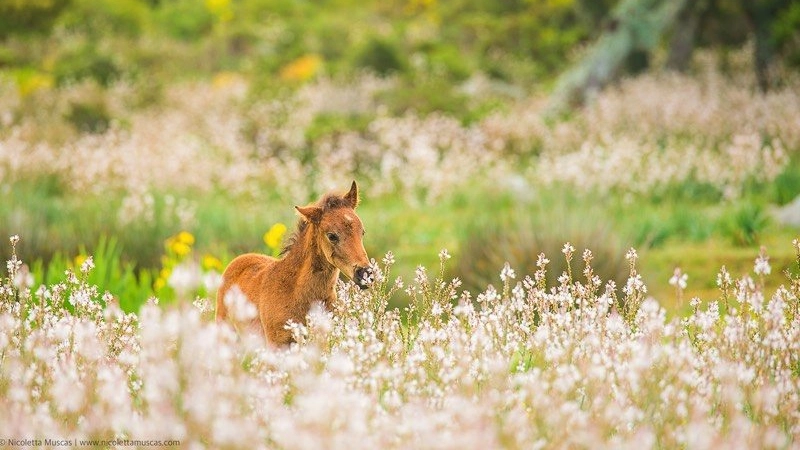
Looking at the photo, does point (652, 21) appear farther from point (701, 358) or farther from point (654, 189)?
point (701, 358)

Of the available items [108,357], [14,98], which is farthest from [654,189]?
[14,98]

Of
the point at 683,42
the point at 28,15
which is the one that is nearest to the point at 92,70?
the point at 28,15

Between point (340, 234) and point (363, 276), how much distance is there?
28 centimetres

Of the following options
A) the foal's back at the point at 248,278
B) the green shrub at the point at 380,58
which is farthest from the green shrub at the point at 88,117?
the foal's back at the point at 248,278

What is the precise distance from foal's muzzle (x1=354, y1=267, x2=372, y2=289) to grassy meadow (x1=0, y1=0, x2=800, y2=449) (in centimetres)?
6

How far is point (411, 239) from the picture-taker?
37.4 ft

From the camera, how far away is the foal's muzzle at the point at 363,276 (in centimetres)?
434

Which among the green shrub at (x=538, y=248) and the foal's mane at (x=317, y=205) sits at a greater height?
the green shrub at (x=538, y=248)

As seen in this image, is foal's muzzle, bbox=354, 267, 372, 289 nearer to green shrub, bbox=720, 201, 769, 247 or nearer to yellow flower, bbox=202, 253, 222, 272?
yellow flower, bbox=202, 253, 222, 272

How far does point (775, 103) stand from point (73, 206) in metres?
10.1

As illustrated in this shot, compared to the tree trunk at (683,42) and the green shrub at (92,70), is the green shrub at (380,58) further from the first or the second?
the tree trunk at (683,42)

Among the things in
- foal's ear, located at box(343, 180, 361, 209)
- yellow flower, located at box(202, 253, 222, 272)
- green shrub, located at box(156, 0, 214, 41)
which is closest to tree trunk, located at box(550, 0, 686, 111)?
yellow flower, located at box(202, 253, 222, 272)

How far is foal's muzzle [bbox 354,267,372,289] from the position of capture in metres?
4.34

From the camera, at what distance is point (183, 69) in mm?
32656
